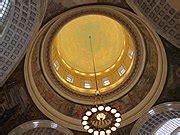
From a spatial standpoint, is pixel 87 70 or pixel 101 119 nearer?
pixel 101 119

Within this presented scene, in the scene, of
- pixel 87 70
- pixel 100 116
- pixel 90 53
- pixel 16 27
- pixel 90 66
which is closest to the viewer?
pixel 100 116

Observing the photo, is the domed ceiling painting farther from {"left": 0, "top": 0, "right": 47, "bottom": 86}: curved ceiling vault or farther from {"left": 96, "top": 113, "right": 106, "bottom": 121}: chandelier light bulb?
{"left": 96, "top": 113, "right": 106, "bottom": 121}: chandelier light bulb

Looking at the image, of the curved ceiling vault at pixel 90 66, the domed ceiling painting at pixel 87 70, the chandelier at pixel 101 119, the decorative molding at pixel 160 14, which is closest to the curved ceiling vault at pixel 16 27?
the domed ceiling painting at pixel 87 70

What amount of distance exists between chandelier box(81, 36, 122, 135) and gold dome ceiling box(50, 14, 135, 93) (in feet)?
13.6

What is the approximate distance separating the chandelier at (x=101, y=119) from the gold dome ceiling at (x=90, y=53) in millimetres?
4144

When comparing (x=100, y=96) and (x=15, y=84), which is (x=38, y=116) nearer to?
(x=15, y=84)

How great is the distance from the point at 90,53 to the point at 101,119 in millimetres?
7164

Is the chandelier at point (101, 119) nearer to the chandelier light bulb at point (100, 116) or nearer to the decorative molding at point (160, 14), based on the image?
the chandelier light bulb at point (100, 116)

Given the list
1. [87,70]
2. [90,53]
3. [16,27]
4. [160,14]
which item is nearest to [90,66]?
[87,70]

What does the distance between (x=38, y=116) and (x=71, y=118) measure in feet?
4.73

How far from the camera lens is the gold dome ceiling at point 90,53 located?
18406 millimetres

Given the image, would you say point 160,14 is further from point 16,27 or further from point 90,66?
point 90,66

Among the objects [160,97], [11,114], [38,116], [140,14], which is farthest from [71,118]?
[140,14]

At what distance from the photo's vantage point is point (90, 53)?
20531mm
